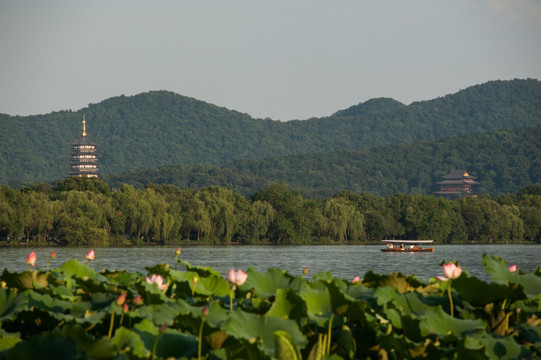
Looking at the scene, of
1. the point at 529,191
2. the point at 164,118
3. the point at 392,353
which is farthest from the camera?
the point at 164,118

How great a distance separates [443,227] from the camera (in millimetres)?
63781

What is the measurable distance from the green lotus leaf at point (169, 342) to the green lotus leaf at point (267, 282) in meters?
1.31

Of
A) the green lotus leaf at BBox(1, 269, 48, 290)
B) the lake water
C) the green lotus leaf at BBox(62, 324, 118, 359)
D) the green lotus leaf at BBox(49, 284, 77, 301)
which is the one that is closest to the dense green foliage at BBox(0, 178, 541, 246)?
the lake water

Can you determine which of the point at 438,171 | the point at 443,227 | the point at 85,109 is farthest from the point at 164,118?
the point at 443,227

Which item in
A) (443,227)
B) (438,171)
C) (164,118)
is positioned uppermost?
(164,118)

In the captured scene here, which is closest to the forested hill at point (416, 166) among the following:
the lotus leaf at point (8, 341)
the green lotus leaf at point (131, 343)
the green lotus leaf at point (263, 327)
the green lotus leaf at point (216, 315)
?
the green lotus leaf at point (216, 315)

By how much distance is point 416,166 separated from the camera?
130875 millimetres

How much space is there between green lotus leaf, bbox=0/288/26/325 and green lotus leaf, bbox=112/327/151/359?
35.0 inches

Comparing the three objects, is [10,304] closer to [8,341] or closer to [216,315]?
[8,341]

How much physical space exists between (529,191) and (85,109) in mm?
112536

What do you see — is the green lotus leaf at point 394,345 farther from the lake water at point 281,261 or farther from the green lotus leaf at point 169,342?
the lake water at point 281,261

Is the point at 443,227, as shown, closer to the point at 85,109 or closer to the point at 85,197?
the point at 85,197

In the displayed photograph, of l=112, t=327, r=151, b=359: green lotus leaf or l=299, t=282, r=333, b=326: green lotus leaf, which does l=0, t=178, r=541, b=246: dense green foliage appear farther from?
l=112, t=327, r=151, b=359: green lotus leaf

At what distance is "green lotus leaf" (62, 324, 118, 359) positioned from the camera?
4.20 metres
